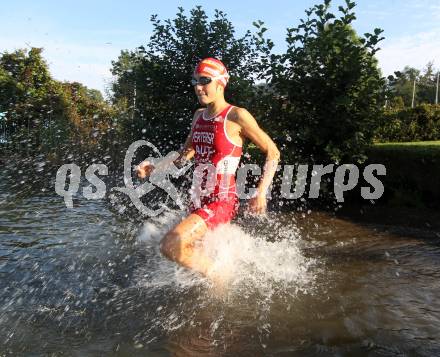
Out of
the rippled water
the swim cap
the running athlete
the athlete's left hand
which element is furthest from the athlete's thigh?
the swim cap

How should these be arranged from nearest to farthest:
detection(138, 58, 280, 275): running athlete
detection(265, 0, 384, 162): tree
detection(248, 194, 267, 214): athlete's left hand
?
detection(248, 194, 267, 214): athlete's left hand
detection(138, 58, 280, 275): running athlete
detection(265, 0, 384, 162): tree

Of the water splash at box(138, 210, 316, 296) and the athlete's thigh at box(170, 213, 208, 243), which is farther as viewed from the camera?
the water splash at box(138, 210, 316, 296)

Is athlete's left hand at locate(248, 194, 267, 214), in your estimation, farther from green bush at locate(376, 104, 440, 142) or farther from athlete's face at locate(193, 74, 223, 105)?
green bush at locate(376, 104, 440, 142)

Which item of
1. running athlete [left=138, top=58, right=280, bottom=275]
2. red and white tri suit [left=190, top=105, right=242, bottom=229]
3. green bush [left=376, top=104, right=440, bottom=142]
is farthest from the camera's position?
green bush [left=376, top=104, right=440, bottom=142]

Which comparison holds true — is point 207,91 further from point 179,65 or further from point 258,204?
point 179,65

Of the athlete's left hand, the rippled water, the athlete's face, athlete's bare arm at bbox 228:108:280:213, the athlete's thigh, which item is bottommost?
the rippled water

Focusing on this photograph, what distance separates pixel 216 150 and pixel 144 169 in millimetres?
946

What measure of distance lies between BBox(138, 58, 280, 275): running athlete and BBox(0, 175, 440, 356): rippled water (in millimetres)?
Answer: 618

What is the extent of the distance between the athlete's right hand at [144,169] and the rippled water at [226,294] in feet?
3.69

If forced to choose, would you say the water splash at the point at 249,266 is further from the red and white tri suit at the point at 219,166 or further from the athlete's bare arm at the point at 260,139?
the athlete's bare arm at the point at 260,139

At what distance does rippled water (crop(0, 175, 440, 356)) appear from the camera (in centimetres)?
375

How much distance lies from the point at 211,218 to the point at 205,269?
609 mm

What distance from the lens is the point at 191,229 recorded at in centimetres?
451

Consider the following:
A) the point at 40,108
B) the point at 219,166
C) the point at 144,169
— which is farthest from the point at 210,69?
the point at 40,108
